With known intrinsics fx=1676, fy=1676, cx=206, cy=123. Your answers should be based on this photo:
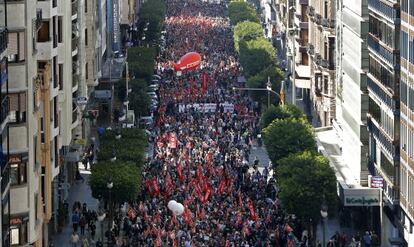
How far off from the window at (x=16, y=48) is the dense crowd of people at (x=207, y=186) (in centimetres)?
1988

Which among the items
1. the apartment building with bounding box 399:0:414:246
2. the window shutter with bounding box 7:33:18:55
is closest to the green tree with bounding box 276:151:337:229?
the apartment building with bounding box 399:0:414:246

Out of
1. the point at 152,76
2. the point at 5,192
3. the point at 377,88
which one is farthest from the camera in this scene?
the point at 152,76

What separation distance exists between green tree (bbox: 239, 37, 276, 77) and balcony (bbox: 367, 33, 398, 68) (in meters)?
65.7

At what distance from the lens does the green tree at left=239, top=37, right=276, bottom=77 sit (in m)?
167

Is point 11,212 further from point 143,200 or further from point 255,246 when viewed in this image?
point 143,200

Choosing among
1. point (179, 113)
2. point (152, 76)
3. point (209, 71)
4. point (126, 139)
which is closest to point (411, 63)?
point (126, 139)

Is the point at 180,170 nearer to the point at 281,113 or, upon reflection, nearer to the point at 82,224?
the point at 281,113

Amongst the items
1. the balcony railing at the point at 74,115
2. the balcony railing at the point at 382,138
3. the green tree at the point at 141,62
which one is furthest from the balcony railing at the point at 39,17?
the green tree at the point at 141,62

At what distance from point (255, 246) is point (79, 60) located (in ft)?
92.6

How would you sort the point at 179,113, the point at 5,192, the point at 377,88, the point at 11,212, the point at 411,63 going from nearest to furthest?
1. the point at 5,192
2. the point at 11,212
3. the point at 411,63
4. the point at 377,88
5. the point at 179,113

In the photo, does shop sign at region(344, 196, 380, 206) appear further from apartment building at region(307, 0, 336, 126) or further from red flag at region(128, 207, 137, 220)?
apartment building at region(307, 0, 336, 126)

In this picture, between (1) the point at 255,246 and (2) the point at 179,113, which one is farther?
(2) the point at 179,113

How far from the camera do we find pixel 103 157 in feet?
351

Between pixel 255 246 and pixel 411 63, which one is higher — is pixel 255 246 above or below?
below
